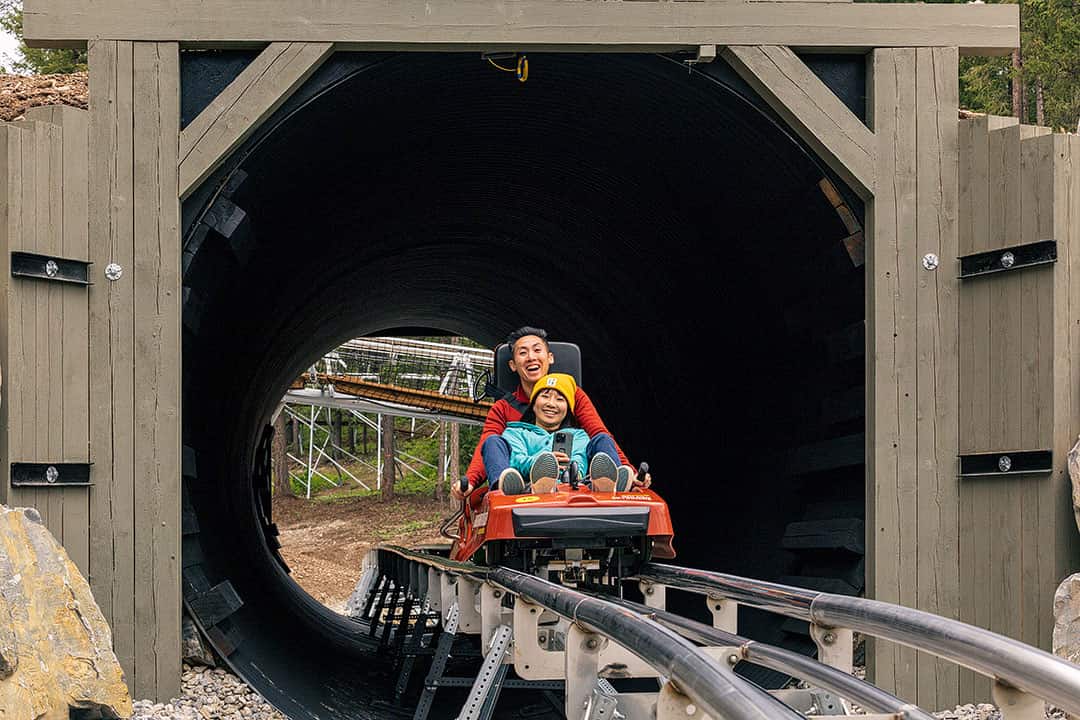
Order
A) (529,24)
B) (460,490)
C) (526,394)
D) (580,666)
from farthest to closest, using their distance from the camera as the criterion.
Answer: (526,394), (460,490), (529,24), (580,666)

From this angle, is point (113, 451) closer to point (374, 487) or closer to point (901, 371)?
point (901, 371)

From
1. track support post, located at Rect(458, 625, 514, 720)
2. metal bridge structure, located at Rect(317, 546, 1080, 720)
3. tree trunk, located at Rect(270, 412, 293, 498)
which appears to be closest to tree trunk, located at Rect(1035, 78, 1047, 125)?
metal bridge structure, located at Rect(317, 546, 1080, 720)

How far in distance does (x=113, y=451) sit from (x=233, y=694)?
1.47 metres

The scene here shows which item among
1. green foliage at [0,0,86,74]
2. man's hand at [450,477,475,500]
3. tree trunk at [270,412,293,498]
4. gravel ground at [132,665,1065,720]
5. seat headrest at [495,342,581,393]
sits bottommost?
tree trunk at [270,412,293,498]

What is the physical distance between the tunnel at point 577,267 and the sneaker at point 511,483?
1.72 metres

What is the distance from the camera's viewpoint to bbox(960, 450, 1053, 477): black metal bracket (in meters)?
7.68

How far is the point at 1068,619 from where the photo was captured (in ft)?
22.8

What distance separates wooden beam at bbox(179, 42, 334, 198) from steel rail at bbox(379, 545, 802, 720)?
3070 mm

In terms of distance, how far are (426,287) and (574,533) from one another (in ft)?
31.3

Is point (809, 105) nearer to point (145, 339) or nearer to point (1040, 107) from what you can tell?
point (145, 339)

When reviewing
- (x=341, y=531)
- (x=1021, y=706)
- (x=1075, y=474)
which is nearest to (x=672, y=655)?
(x=1021, y=706)

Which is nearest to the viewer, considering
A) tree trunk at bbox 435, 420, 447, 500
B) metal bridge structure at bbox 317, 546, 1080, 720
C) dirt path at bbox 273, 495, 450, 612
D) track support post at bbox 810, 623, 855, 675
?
metal bridge structure at bbox 317, 546, 1080, 720

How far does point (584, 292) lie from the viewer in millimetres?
14477

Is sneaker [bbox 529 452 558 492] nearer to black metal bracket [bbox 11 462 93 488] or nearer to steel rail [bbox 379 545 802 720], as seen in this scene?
steel rail [bbox 379 545 802 720]
